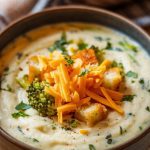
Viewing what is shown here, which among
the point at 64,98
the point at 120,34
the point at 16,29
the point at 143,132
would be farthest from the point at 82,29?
the point at 143,132

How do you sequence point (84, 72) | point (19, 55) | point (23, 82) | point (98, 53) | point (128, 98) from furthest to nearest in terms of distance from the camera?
1. point (19, 55)
2. point (98, 53)
3. point (23, 82)
4. point (128, 98)
5. point (84, 72)

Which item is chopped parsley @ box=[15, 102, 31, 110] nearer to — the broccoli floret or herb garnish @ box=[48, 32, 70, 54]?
the broccoli floret

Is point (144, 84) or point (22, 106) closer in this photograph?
point (22, 106)

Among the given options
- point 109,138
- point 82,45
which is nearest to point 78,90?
point 109,138

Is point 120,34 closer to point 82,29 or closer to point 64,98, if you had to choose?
point 82,29

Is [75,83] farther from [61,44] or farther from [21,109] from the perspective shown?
[61,44]

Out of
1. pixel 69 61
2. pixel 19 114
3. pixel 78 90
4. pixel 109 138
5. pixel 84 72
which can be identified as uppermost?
pixel 69 61

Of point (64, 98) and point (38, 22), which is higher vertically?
point (38, 22)
